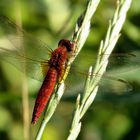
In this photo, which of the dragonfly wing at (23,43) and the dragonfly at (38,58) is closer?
the dragonfly at (38,58)

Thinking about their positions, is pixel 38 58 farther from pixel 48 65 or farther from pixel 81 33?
pixel 81 33

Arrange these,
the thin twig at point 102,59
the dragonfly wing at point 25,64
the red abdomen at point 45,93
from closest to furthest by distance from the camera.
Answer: the thin twig at point 102,59 < the red abdomen at point 45,93 < the dragonfly wing at point 25,64

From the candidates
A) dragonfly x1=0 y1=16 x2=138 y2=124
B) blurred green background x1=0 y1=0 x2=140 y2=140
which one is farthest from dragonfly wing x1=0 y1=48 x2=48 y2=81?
blurred green background x1=0 y1=0 x2=140 y2=140

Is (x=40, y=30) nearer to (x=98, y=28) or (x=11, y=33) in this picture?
(x=98, y=28)

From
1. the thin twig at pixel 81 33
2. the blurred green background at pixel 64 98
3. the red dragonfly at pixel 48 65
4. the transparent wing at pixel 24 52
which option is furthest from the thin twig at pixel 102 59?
the blurred green background at pixel 64 98

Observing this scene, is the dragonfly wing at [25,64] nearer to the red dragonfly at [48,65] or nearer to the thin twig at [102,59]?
the red dragonfly at [48,65]

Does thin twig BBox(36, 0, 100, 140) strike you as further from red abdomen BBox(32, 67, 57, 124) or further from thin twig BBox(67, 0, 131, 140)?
red abdomen BBox(32, 67, 57, 124)
